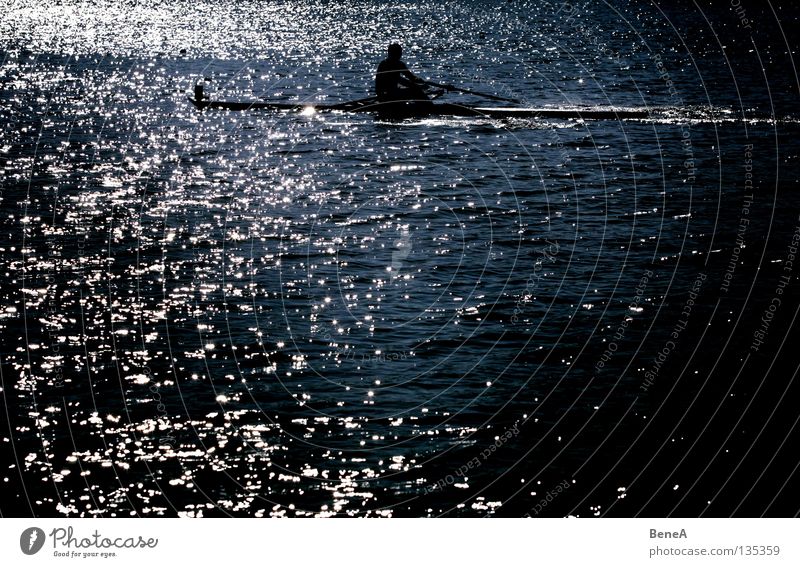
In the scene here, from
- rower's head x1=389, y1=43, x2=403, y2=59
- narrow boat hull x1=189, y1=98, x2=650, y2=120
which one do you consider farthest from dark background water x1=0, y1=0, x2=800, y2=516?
rower's head x1=389, y1=43, x2=403, y2=59

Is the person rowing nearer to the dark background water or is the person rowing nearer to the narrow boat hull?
the narrow boat hull

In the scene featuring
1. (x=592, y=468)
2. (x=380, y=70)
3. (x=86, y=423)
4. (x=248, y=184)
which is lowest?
(x=592, y=468)

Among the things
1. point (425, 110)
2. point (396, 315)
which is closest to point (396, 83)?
point (425, 110)

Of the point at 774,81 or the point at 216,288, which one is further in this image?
the point at 774,81

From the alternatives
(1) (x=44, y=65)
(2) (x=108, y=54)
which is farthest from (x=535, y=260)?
(2) (x=108, y=54)

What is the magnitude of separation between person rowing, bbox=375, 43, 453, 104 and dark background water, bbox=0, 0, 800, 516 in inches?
83.2

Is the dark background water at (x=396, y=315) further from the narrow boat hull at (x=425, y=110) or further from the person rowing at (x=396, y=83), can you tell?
the person rowing at (x=396, y=83)

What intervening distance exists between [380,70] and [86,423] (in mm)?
42198

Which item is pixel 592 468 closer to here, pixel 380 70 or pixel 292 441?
pixel 292 441

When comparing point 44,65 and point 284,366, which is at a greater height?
point 44,65

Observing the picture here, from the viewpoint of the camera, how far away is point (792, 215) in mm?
45906

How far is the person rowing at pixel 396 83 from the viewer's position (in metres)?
63.1

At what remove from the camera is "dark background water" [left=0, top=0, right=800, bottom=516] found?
23.7 metres

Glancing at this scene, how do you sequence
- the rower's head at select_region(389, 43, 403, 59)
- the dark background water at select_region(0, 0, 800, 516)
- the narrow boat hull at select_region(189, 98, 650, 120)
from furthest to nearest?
the narrow boat hull at select_region(189, 98, 650, 120) → the rower's head at select_region(389, 43, 403, 59) → the dark background water at select_region(0, 0, 800, 516)
